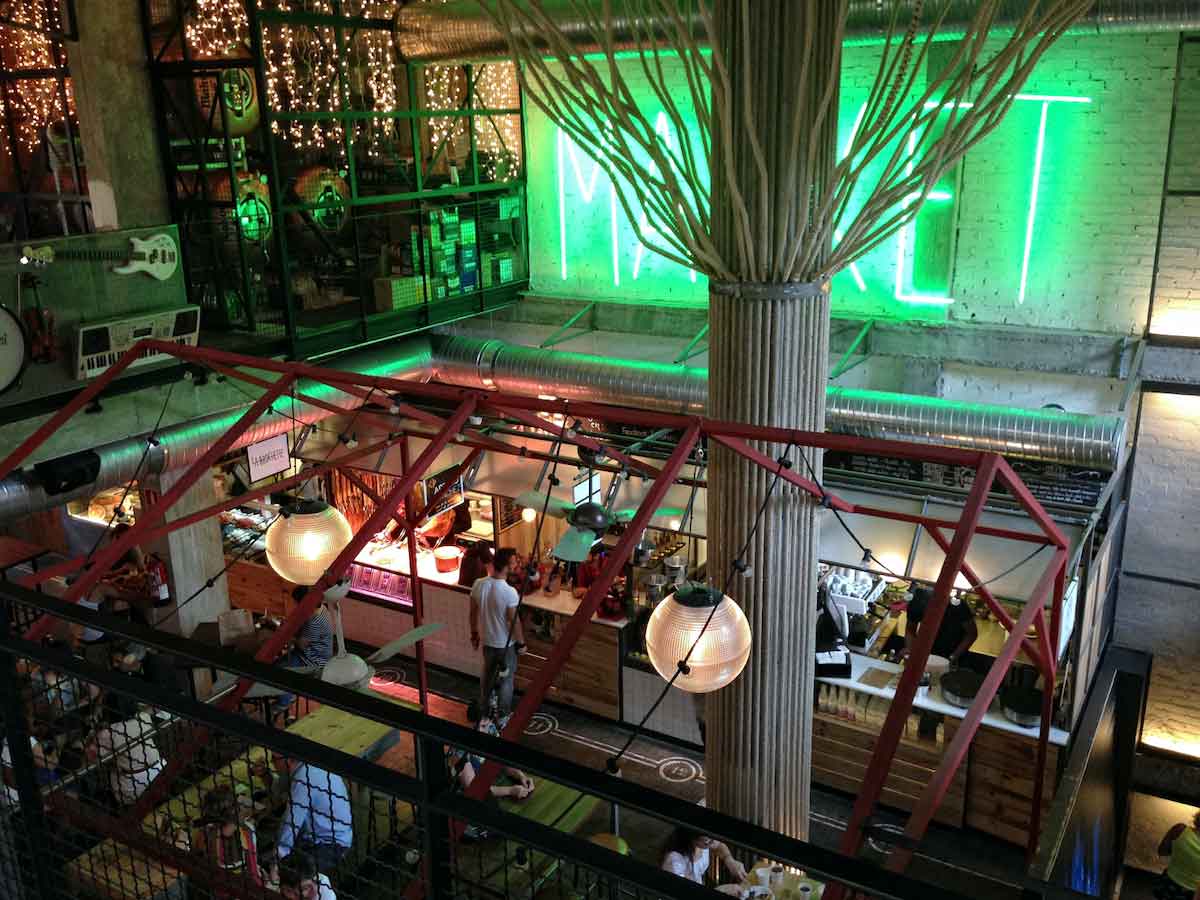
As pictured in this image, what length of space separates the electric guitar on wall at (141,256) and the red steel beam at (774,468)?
495 centimetres

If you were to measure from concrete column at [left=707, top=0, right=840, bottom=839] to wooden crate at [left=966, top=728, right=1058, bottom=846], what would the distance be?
7.81ft

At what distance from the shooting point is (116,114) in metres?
8.51

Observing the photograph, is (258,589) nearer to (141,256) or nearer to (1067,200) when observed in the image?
(141,256)

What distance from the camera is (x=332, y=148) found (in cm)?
1067

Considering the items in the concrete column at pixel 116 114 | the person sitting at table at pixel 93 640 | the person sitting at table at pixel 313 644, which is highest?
the concrete column at pixel 116 114

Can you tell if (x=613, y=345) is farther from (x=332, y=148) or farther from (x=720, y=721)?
(x=720, y=721)

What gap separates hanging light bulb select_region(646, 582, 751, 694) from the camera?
169 inches

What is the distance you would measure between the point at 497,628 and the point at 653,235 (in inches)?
175

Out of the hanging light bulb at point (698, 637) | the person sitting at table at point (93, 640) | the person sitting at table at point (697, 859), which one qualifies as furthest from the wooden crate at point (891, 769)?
the person sitting at table at point (93, 640)

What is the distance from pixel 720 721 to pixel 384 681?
16.4 feet

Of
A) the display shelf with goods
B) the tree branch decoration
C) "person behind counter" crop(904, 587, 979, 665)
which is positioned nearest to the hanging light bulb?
the tree branch decoration

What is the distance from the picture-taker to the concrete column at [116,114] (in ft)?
27.1

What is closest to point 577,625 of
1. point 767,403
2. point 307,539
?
point 767,403

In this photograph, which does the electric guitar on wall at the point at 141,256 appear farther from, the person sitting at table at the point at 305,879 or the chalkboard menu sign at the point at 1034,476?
the chalkboard menu sign at the point at 1034,476
